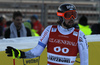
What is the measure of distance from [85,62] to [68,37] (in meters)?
0.39

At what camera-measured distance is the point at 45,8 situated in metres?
8.91

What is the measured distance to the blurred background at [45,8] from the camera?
898 centimetres

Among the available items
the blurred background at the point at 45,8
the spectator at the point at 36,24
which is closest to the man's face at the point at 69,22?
the blurred background at the point at 45,8

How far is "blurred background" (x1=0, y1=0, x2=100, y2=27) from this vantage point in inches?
354

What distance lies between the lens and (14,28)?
6.12m

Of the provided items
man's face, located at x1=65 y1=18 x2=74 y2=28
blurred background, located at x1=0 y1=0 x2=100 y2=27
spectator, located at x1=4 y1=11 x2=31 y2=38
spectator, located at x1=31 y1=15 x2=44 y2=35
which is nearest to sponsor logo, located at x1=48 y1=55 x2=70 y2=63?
man's face, located at x1=65 y1=18 x2=74 y2=28

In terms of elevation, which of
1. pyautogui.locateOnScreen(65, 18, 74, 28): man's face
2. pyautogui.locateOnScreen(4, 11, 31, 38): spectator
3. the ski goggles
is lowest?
pyautogui.locateOnScreen(4, 11, 31, 38): spectator

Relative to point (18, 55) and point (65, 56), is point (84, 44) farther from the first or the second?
point (18, 55)

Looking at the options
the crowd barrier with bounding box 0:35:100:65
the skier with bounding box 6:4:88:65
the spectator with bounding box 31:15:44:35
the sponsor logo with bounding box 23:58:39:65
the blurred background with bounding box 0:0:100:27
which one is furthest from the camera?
the blurred background with bounding box 0:0:100:27

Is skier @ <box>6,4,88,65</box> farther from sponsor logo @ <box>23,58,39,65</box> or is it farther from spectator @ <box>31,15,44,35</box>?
spectator @ <box>31,15,44,35</box>

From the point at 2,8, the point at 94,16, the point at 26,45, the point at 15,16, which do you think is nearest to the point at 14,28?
the point at 15,16

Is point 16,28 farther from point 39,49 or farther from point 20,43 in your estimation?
point 39,49

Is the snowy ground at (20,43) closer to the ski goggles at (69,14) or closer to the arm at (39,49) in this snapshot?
the arm at (39,49)

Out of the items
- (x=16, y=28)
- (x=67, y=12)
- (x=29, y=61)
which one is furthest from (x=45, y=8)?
(x=67, y=12)
